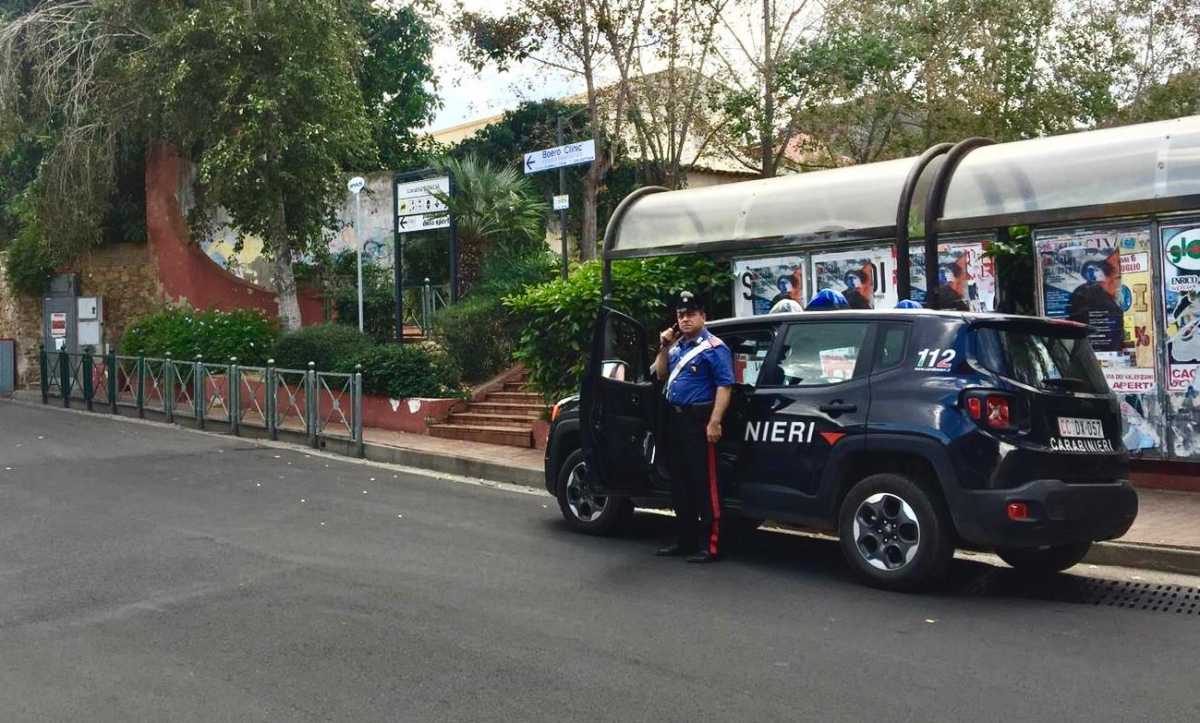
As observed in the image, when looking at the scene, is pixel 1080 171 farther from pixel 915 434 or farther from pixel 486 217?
pixel 486 217

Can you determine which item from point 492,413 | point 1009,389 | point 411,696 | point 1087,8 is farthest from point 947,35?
point 411,696

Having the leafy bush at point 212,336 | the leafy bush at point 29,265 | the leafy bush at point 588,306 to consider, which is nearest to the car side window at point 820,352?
the leafy bush at point 588,306

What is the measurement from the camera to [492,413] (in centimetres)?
1592

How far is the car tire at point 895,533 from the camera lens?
6.72 metres

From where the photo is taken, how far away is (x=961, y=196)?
11047 millimetres

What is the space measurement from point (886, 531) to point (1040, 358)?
1.33 m

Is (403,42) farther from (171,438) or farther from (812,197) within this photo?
(812,197)

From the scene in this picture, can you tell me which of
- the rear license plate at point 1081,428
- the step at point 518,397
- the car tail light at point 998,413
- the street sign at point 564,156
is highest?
the street sign at point 564,156

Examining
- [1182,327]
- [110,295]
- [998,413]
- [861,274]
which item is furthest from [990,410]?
[110,295]

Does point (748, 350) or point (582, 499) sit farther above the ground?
point (748, 350)

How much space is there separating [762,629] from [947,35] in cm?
1675

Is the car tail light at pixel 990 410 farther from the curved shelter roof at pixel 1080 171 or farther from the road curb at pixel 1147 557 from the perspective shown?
the curved shelter roof at pixel 1080 171

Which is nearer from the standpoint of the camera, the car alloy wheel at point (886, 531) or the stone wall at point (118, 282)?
the car alloy wheel at point (886, 531)

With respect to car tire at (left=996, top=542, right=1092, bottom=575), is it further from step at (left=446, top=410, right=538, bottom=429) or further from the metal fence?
the metal fence
